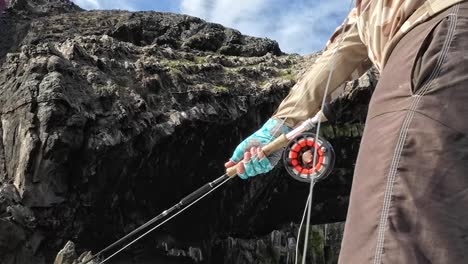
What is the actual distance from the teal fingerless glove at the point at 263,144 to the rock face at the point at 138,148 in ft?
25.9

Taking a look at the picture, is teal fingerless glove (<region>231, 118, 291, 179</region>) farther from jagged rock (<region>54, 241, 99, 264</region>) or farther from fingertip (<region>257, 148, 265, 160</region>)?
jagged rock (<region>54, 241, 99, 264</region>)

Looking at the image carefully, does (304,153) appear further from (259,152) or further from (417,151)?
(417,151)

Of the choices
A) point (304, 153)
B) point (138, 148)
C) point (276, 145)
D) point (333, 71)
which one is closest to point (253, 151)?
point (276, 145)

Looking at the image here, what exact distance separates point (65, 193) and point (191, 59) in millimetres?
6045

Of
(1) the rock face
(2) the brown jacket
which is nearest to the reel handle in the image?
(2) the brown jacket

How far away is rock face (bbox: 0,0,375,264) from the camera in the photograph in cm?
1073

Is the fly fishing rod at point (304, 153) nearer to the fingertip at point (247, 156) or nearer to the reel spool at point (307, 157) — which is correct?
the reel spool at point (307, 157)

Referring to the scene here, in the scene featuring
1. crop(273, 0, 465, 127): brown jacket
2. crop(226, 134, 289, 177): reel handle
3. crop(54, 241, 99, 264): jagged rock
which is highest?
crop(273, 0, 465, 127): brown jacket

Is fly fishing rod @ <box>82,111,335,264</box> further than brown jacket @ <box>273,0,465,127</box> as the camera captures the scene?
Yes

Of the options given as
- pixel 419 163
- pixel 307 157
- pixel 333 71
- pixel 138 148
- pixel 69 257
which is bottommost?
pixel 69 257

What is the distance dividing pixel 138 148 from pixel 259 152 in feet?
31.0

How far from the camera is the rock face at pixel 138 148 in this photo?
10727 mm

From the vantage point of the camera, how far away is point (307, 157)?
320 centimetres

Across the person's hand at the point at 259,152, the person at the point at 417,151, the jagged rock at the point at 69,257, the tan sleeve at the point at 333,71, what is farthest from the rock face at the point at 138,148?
the person at the point at 417,151
